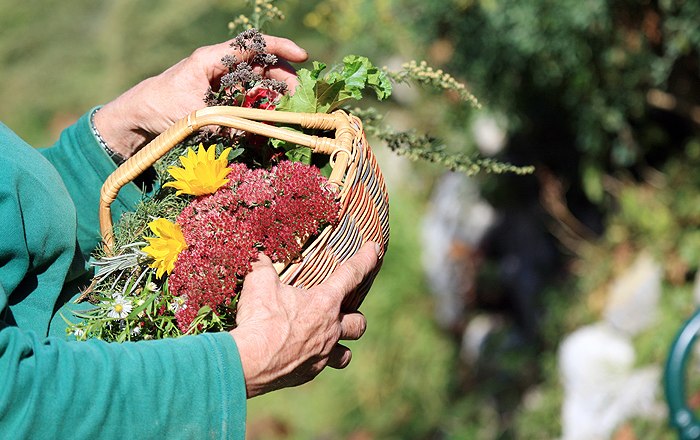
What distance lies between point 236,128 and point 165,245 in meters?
Result: 0.25

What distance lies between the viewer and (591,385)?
4105 mm

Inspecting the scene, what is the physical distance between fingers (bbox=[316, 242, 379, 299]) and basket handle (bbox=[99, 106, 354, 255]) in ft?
0.50

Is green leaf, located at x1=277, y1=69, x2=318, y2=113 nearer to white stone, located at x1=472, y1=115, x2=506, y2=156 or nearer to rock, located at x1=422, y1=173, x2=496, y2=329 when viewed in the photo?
white stone, located at x1=472, y1=115, x2=506, y2=156

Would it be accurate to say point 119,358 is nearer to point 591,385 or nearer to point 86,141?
point 86,141

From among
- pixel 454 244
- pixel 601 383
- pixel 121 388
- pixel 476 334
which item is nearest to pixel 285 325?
pixel 121 388

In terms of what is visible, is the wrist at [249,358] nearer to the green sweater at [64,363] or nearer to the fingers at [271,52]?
the green sweater at [64,363]

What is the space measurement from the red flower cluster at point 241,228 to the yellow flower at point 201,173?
19mm

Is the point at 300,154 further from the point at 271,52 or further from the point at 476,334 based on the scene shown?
the point at 476,334

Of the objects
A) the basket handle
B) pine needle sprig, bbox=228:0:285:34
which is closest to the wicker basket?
the basket handle

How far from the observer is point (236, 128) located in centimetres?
149

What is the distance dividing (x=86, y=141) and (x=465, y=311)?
4.06m

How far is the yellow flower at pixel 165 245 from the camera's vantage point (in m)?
1.43

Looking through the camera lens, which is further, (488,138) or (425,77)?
(488,138)

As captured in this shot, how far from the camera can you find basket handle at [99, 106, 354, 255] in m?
1.48
